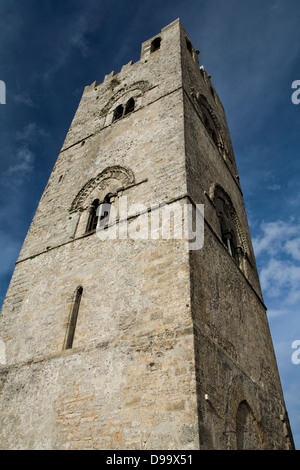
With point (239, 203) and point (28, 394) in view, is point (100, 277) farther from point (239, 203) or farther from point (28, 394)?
point (239, 203)

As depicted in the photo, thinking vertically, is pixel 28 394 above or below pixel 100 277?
below

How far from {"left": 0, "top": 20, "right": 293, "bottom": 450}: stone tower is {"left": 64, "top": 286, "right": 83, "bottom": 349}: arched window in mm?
22

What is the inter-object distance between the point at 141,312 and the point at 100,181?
4982 millimetres

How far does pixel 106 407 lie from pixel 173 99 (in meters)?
8.47

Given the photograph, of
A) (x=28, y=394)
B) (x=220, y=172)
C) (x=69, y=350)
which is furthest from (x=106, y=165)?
(x=28, y=394)

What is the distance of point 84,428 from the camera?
17.7 ft

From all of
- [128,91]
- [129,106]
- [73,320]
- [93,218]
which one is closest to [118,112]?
[129,106]

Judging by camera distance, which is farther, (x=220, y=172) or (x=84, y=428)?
(x=220, y=172)

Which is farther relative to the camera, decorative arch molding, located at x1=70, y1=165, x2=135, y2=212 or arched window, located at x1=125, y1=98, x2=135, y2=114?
arched window, located at x1=125, y1=98, x2=135, y2=114

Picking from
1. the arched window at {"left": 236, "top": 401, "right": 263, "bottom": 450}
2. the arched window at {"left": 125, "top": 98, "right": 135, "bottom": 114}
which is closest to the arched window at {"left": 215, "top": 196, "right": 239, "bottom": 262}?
the arched window at {"left": 236, "top": 401, "right": 263, "bottom": 450}

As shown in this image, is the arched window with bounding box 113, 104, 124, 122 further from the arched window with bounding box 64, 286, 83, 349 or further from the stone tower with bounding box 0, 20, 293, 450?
the arched window with bounding box 64, 286, 83, 349

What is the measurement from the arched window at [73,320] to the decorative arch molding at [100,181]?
9.86 feet

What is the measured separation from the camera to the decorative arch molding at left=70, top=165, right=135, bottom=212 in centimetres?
943

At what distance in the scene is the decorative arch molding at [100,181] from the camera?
9.43m
